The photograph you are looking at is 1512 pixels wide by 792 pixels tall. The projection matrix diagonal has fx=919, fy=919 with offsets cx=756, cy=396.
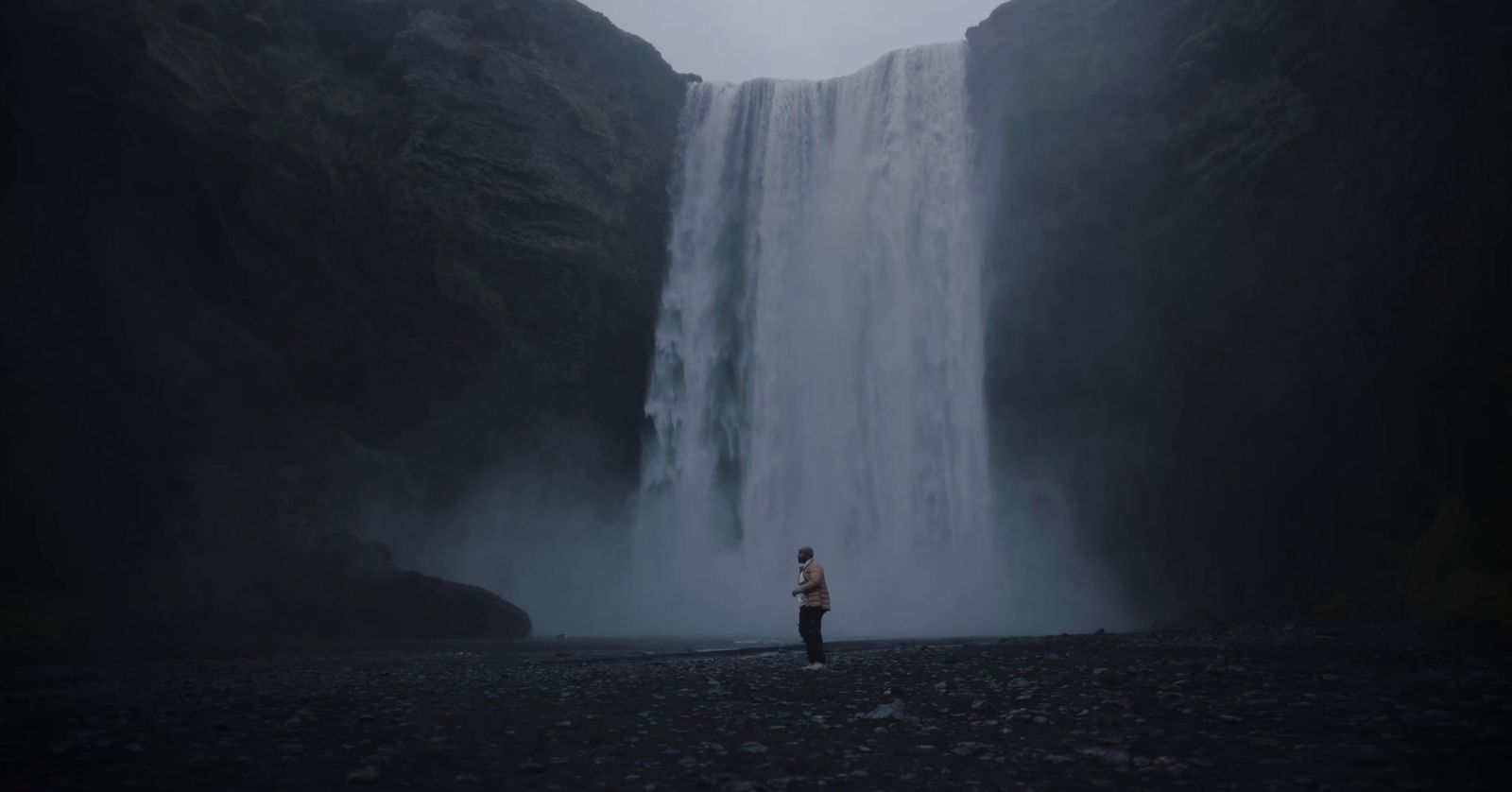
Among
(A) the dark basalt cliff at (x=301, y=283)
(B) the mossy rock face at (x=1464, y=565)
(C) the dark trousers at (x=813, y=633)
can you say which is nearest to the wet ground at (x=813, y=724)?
(C) the dark trousers at (x=813, y=633)

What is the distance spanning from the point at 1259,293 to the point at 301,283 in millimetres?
28911

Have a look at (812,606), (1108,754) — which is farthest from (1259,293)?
(1108,754)

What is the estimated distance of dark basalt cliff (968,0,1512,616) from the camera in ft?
51.4

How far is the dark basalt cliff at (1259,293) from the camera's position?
51.4 feet

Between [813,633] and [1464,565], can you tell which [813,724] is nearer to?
[813,633]

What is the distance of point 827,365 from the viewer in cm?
3644

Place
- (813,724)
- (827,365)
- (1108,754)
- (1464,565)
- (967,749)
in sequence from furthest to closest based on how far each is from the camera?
1. (827,365)
2. (1464,565)
3. (813,724)
4. (967,749)
5. (1108,754)

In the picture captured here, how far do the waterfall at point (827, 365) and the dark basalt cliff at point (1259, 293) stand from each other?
2139 mm

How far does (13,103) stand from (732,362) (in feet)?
77.7

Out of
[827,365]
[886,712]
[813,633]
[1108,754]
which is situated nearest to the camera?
[1108,754]

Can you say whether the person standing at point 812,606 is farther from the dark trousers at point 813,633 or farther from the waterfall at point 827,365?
the waterfall at point 827,365

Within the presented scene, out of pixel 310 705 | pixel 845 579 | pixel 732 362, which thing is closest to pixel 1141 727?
pixel 310 705

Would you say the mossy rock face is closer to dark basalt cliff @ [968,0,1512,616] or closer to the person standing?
dark basalt cliff @ [968,0,1512,616]

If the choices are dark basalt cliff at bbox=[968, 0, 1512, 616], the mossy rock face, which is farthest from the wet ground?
dark basalt cliff at bbox=[968, 0, 1512, 616]
